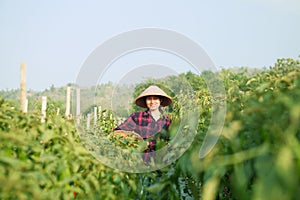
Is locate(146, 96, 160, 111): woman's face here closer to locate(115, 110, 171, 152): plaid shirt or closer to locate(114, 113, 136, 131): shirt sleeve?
locate(115, 110, 171, 152): plaid shirt

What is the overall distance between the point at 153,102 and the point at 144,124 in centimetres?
44

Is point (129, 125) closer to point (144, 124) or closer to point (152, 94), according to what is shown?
point (144, 124)

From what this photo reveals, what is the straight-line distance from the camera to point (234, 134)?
135 centimetres

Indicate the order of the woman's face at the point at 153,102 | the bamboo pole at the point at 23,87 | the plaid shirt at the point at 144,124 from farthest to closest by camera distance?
the woman's face at the point at 153,102
the plaid shirt at the point at 144,124
the bamboo pole at the point at 23,87

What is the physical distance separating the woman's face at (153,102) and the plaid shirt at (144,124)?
183mm

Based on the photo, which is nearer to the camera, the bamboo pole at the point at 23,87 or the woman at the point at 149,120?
the bamboo pole at the point at 23,87

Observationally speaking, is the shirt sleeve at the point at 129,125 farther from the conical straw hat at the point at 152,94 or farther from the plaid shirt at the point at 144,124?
the conical straw hat at the point at 152,94

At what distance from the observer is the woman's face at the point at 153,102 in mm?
4252

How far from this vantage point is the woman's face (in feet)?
13.9

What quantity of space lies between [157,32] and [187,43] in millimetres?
442

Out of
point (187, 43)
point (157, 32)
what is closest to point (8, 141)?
point (187, 43)

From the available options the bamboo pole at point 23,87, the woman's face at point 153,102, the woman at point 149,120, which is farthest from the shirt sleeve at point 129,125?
the bamboo pole at point 23,87

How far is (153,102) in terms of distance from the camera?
4.35 meters

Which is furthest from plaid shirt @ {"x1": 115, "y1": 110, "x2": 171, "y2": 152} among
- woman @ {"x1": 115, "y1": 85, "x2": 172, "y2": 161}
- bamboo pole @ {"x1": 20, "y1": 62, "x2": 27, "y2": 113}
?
bamboo pole @ {"x1": 20, "y1": 62, "x2": 27, "y2": 113}
